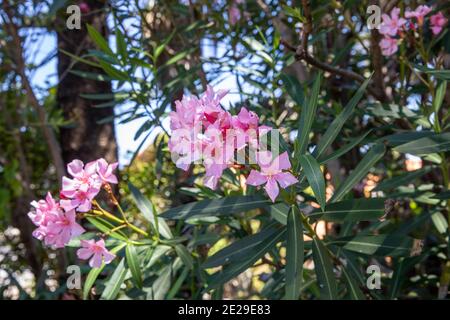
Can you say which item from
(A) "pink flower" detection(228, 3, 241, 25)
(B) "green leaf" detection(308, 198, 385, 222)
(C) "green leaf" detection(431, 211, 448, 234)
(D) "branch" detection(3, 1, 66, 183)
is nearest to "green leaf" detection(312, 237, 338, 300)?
(B) "green leaf" detection(308, 198, 385, 222)

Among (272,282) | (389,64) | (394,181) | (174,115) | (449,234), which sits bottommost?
(272,282)

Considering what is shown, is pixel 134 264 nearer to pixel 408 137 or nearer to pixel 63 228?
pixel 63 228

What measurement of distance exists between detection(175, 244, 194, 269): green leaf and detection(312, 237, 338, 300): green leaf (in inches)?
16.9

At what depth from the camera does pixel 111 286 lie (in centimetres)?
158

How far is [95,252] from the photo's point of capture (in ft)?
4.66

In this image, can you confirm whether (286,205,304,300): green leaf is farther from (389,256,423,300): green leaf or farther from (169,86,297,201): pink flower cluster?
(389,256,423,300): green leaf

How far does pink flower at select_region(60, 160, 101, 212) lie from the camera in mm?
1284

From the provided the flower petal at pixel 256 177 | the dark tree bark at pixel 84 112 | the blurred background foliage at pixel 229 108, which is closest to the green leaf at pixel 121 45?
the blurred background foliage at pixel 229 108

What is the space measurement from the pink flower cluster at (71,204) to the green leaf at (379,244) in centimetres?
60

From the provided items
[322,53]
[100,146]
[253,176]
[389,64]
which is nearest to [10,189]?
[100,146]

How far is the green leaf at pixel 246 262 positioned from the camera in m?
1.27

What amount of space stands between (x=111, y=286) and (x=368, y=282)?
2.41 feet
